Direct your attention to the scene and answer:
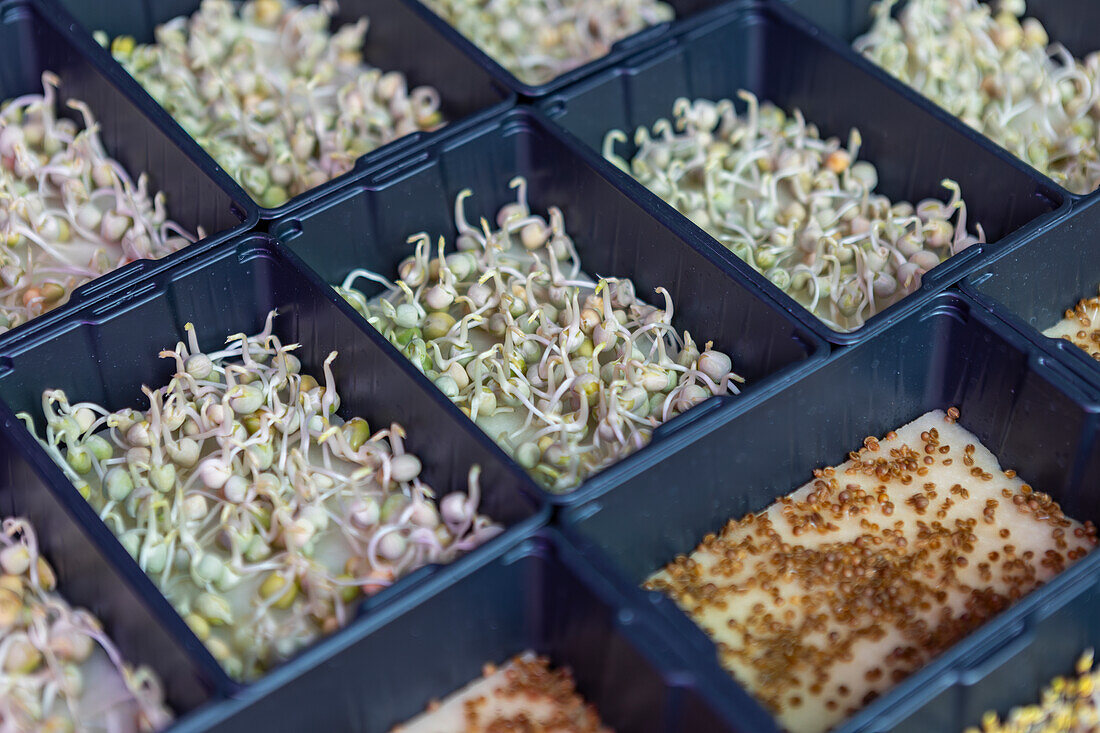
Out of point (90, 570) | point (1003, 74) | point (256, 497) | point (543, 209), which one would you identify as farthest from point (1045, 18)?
point (90, 570)

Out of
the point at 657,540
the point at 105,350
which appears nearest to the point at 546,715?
the point at 657,540

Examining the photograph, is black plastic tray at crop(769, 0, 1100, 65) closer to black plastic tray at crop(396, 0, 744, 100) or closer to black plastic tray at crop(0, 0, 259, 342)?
black plastic tray at crop(396, 0, 744, 100)

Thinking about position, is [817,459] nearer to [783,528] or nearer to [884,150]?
[783,528]

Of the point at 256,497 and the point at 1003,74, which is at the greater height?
the point at 1003,74

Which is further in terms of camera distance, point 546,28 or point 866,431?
point 546,28

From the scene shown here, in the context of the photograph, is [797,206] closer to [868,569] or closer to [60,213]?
[868,569]
